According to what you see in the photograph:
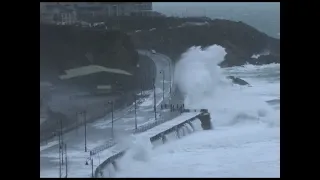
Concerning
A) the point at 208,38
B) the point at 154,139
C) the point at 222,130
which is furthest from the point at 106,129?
the point at 208,38

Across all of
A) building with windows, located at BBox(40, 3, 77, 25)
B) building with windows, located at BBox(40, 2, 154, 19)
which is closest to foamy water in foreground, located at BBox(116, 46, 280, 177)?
building with windows, located at BBox(40, 2, 154, 19)

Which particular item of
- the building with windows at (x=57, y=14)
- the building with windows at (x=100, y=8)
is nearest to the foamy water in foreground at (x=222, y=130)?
the building with windows at (x=100, y=8)

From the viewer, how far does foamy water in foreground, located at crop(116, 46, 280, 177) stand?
5484mm

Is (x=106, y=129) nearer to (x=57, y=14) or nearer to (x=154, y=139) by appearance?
(x=154, y=139)

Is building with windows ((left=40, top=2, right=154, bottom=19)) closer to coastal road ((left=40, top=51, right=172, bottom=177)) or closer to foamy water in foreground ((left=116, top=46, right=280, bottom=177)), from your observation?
coastal road ((left=40, top=51, right=172, bottom=177))

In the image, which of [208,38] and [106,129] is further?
[208,38]

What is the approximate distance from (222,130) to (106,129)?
0.90 metres

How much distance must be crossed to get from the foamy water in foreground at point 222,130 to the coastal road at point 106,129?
0.48 ft

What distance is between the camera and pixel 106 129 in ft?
18.1

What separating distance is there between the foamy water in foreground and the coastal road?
148 mm

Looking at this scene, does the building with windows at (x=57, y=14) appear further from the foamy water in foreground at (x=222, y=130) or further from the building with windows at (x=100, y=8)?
the foamy water in foreground at (x=222, y=130)

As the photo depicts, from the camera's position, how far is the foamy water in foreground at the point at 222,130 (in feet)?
18.0

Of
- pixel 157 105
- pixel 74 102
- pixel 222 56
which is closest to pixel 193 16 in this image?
pixel 222 56
